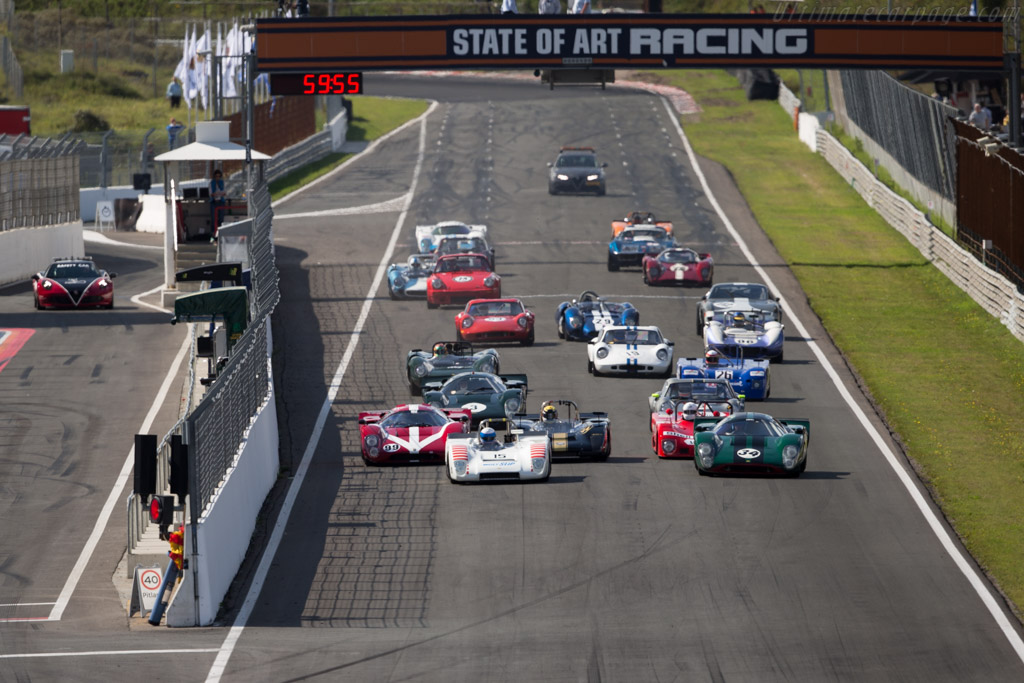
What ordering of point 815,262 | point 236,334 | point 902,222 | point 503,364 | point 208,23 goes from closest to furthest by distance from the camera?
point 236,334, point 503,364, point 815,262, point 902,222, point 208,23

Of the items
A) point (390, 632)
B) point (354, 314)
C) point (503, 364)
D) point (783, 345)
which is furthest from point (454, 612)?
point (354, 314)

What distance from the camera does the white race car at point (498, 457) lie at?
961 inches

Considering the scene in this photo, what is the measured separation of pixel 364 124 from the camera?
270ft

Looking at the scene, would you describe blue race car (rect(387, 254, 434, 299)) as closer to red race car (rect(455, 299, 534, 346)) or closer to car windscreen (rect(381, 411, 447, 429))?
red race car (rect(455, 299, 534, 346))

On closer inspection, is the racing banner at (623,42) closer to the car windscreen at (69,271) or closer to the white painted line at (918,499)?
the white painted line at (918,499)

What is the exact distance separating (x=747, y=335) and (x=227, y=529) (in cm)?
1641

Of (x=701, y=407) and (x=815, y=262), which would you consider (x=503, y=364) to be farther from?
(x=815, y=262)

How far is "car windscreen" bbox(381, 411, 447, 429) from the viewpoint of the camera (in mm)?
25797

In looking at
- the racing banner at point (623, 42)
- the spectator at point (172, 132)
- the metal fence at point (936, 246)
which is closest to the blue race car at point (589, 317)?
the racing banner at point (623, 42)

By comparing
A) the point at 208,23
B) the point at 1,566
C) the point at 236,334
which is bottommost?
the point at 1,566

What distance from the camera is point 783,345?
35062 millimetres

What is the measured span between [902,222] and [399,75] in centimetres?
5479

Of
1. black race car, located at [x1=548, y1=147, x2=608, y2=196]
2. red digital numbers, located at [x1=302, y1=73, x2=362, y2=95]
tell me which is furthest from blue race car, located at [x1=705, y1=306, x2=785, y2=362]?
black race car, located at [x1=548, y1=147, x2=608, y2=196]

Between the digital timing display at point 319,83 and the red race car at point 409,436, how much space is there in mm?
18159
